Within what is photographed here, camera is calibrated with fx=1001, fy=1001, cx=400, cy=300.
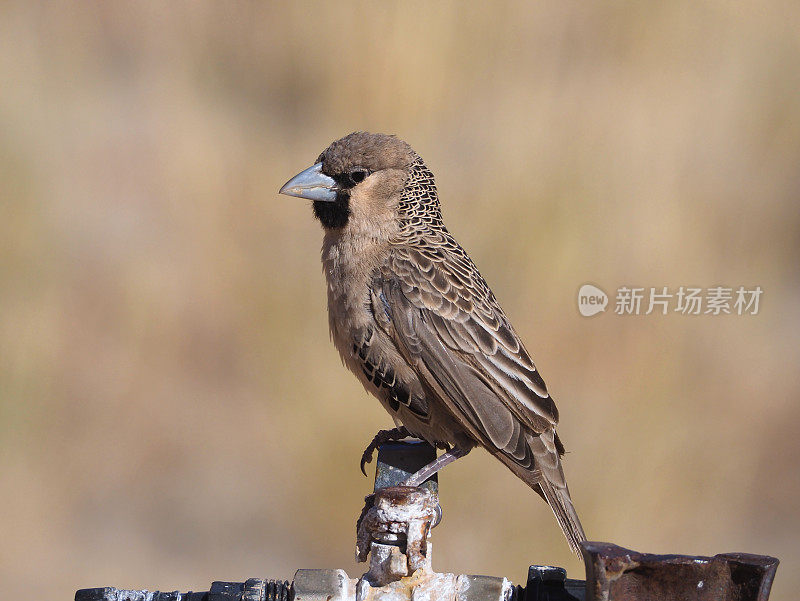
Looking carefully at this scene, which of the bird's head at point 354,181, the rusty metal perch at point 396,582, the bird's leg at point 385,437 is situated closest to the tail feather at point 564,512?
the bird's leg at point 385,437

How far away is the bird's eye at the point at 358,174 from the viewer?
445 cm

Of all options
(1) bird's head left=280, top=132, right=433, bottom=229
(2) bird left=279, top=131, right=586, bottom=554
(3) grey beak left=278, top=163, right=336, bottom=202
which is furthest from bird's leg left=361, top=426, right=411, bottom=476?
(3) grey beak left=278, top=163, right=336, bottom=202

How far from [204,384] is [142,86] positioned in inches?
94.2

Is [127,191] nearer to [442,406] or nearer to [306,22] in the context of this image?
[306,22]

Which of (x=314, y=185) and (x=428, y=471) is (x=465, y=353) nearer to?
Result: (x=428, y=471)

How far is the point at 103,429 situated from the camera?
23.8 ft

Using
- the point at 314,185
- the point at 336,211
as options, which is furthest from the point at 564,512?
the point at 314,185

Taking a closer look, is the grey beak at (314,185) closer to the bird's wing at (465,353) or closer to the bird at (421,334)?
the bird at (421,334)

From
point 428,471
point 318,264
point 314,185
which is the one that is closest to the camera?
point 428,471

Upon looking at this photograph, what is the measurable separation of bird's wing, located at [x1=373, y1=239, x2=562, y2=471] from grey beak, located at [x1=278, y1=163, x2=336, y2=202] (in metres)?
0.39

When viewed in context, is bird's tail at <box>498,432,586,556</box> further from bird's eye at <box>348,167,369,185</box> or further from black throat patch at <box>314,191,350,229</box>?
bird's eye at <box>348,167,369,185</box>

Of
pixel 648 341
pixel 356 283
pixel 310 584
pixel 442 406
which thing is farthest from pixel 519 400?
pixel 648 341

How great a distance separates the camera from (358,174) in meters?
4.48

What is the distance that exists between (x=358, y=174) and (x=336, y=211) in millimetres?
196
